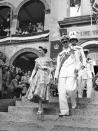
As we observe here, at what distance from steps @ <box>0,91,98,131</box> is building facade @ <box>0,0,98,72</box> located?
899 cm

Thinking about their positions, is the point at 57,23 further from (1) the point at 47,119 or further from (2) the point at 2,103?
(1) the point at 47,119

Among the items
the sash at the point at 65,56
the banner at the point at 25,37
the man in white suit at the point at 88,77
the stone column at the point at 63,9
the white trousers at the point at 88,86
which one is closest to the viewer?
the sash at the point at 65,56

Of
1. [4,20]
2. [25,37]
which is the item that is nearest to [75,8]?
[25,37]

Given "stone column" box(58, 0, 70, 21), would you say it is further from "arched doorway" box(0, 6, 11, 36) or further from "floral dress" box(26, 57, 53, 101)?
"floral dress" box(26, 57, 53, 101)

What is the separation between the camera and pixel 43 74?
7625 mm

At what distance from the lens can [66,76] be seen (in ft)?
23.0

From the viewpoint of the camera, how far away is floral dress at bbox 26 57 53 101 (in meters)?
7.39

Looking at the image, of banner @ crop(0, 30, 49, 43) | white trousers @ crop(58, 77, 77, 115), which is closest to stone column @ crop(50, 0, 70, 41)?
banner @ crop(0, 30, 49, 43)

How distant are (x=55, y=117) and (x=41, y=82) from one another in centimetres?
105

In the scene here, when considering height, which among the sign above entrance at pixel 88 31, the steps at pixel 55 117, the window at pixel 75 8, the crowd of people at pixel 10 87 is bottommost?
the steps at pixel 55 117

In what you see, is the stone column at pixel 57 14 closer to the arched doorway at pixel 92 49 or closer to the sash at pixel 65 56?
the arched doorway at pixel 92 49

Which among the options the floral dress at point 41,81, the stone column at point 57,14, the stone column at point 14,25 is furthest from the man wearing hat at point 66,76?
the stone column at point 14,25

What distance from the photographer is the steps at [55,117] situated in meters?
6.43

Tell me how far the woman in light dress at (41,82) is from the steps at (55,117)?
31 centimetres
